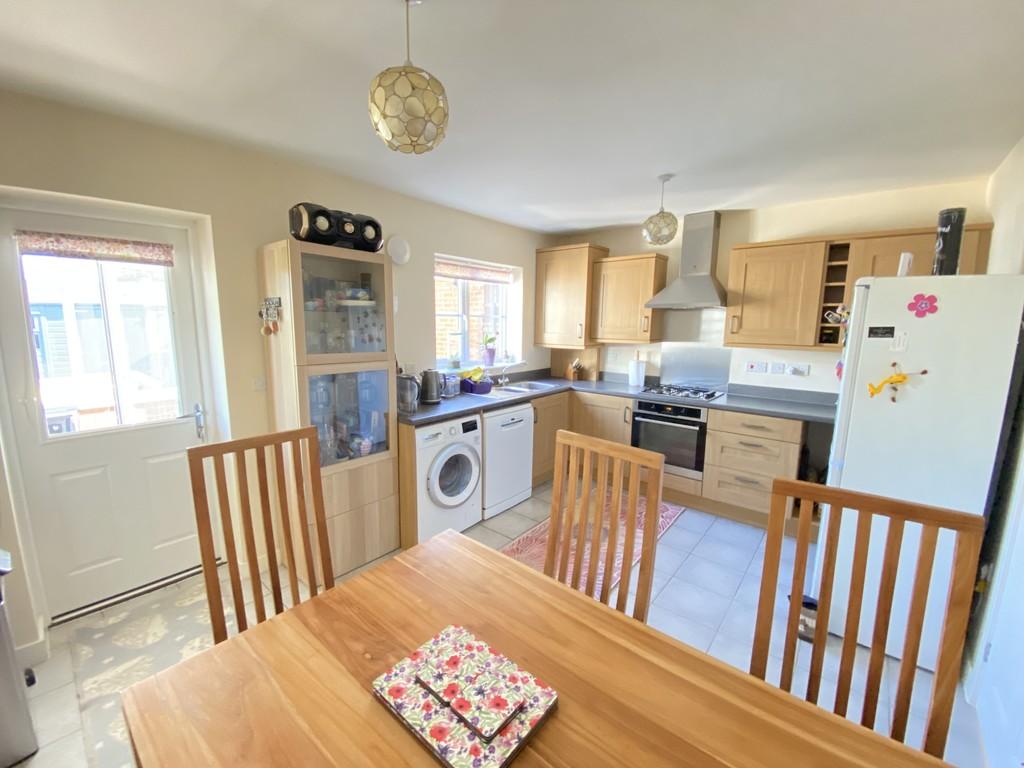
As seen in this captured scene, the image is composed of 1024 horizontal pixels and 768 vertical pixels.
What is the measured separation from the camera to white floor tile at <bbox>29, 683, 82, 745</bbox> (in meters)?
1.50

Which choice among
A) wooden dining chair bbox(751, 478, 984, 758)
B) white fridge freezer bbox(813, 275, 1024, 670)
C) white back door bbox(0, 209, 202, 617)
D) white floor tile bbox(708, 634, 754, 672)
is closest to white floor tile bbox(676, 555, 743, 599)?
white floor tile bbox(708, 634, 754, 672)

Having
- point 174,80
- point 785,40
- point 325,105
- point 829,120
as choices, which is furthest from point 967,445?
point 174,80

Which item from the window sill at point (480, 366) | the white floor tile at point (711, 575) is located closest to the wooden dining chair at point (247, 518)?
the white floor tile at point (711, 575)

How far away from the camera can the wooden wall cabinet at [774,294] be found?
288cm

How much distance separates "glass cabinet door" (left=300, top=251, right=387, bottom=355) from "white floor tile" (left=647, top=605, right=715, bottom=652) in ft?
6.93

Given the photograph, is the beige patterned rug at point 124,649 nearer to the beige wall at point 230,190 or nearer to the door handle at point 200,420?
the door handle at point 200,420

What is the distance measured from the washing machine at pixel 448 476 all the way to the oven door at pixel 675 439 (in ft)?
4.64

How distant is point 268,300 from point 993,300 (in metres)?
3.24

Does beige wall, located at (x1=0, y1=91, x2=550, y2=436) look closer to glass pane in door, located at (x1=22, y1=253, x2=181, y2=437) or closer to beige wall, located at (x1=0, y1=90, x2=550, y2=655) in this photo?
beige wall, located at (x1=0, y1=90, x2=550, y2=655)

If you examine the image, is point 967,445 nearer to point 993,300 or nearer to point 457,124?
point 993,300

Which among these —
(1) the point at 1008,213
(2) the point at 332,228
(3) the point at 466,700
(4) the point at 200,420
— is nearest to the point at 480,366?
(2) the point at 332,228

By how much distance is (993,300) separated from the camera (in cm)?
162

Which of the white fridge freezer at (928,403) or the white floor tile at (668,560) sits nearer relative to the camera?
the white fridge freezer at (928,403)

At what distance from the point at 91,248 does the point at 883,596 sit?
3214mm
